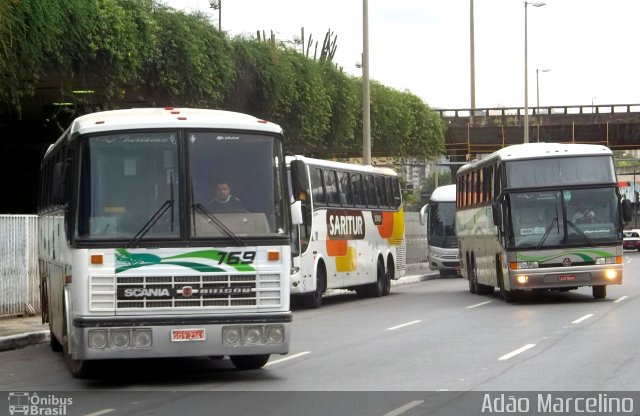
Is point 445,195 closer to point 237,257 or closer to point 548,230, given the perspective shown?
point 548,230

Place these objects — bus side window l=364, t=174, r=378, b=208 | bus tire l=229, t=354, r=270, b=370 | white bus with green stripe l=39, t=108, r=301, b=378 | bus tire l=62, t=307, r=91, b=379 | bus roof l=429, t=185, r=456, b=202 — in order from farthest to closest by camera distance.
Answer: bus roof l=429, t=185, r=456, b=202 → bus side window l=364, t=174, r=378, b=208 → bus tire l=229, t=354, r=270, b=370 → bus tire l=62, t=307, r=91, b=379 → white bus with green stripe l=39, t=108, r=301, b=378

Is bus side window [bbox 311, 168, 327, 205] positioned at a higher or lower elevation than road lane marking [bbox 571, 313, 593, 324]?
higher

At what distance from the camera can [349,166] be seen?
31.7m

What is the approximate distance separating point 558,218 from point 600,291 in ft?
7.44

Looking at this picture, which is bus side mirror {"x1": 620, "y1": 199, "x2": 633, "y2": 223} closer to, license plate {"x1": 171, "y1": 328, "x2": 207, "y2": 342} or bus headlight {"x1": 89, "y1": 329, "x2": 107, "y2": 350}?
license plate {"x1": 171, "y1": 328, "x2": 207, "y2": 342}

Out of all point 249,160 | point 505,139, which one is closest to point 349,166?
point 249,160

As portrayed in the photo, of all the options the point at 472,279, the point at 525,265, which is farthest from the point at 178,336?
the point at 472,279

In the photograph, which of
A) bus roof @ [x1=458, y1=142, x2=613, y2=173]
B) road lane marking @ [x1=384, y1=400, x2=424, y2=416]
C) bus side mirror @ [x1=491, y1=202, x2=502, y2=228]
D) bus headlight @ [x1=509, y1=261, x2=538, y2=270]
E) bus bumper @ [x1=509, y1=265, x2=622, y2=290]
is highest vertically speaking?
bus roof @ [x1=458, y1=142, x2=613, y2=173]

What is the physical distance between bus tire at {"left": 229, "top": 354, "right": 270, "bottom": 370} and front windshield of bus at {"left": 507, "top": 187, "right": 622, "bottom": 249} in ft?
42.7

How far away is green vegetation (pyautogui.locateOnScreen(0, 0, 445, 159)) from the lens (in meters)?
26.8

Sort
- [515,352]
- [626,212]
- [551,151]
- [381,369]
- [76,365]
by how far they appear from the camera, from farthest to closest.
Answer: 1. [626,212]
2. [551,151]
3. [515,352]
4. [381,369]
5. [76,365]

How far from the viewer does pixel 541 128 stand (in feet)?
220

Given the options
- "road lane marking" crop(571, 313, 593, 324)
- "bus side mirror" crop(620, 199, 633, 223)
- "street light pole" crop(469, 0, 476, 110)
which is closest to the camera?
"road lane marking" crop(571, 313, 593, 324)

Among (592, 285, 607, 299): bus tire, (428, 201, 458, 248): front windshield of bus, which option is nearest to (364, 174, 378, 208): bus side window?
(592, 285, 607, 299): bus tire
